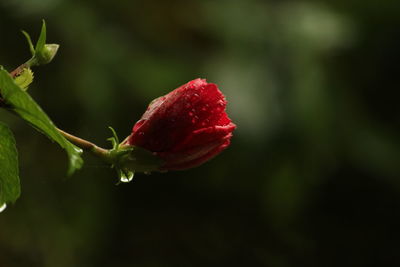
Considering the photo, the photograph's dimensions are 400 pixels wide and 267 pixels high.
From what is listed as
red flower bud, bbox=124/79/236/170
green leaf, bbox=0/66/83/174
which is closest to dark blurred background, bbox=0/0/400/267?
red flower bud, bbox=124/79/236/170

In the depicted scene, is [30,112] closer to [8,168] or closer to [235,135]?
[8,168]

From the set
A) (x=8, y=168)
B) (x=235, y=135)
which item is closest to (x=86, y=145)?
(x=8, y=168)

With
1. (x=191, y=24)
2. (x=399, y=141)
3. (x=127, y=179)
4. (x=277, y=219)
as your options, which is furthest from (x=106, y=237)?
(x=127, y=179)

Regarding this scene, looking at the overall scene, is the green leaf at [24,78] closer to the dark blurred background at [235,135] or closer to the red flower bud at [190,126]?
the red flower bud at [190,126]

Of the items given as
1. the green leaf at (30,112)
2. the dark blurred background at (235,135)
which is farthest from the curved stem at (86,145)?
the dark blurred background at (235,135)

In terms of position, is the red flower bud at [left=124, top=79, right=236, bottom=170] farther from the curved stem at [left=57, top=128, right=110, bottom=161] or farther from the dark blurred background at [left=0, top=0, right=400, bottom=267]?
the dark blurred background at [left=0, top=0, right=400, bottom=267]

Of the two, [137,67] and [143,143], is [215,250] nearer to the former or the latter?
[137,67]
